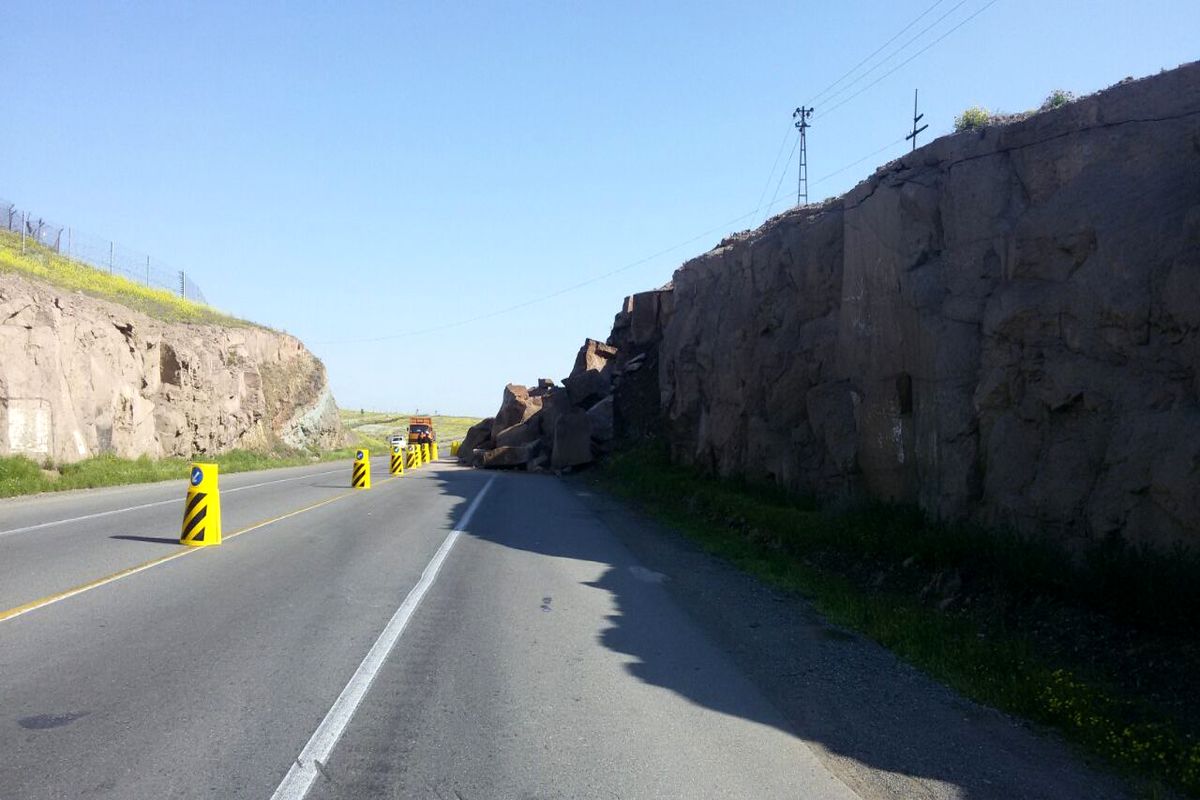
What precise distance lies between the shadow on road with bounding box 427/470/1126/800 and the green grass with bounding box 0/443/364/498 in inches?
668

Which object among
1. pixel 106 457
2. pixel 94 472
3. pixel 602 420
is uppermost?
pixel 602 420

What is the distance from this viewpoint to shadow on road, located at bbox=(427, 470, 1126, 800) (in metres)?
5.67

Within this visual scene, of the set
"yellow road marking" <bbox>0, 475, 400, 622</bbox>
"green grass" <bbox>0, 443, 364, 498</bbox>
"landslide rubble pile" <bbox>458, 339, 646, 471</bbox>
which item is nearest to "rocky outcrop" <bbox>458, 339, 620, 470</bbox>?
"landslide rubble pile" <bbox>458, 339, 646, 471</bbox>

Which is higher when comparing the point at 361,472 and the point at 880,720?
the point at 361,472

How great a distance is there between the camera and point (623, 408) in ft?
137

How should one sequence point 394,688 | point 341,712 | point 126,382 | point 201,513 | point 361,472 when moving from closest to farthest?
1. point 341,712
2. point 394,688
3. point 201,513
4. point 361,472
5. point 126,382

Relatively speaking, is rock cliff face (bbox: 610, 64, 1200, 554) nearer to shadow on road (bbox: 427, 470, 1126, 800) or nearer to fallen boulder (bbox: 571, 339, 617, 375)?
shadow on road (bbox: 427, 470, 1126, 800)

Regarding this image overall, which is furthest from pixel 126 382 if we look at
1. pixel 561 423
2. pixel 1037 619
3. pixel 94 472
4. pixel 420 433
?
pixel 420 433

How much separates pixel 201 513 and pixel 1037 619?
1144 centimetres

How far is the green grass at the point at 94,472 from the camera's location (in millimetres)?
23391

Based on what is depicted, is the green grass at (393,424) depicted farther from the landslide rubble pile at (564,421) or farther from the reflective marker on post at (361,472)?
the reflective marker on post at (361,472)

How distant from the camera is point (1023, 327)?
11.0 m

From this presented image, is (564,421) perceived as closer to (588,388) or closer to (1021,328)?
(588,388)

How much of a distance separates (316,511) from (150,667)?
1323 centimetres
